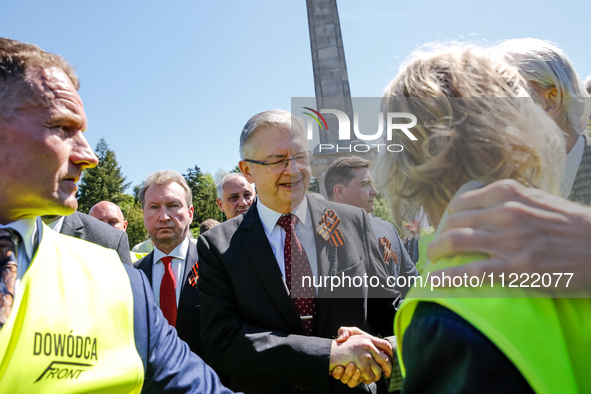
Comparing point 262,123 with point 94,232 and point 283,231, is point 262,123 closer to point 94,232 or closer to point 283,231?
point 283,231

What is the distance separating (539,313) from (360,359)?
4.61 ft

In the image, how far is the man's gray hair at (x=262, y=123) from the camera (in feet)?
9.77

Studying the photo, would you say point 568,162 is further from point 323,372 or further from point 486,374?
point 486,374

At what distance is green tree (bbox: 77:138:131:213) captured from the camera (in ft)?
163

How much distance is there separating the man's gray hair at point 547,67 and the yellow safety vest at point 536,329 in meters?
1.72

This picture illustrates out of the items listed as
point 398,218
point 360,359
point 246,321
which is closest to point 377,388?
point 360,359

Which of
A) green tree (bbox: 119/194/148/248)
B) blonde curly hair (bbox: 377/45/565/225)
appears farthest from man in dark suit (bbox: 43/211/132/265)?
green tree (bbox: 119/194/148/248)

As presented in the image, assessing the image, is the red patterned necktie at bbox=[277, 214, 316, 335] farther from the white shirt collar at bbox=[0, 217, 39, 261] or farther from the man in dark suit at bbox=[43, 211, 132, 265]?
the man in dark suit at bbox=[43, 211, 132, 265]

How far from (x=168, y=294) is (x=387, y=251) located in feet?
6.71

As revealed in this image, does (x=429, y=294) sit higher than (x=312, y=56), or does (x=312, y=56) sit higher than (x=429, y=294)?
(x=312, y=56)

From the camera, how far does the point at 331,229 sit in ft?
9.00

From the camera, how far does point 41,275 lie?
59.9 inches

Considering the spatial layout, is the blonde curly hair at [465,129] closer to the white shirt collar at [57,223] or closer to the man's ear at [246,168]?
the man's ear at [246,168]

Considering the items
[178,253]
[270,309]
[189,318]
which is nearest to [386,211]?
[270,309]
